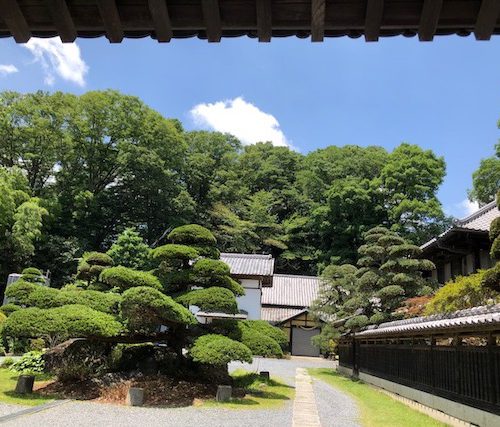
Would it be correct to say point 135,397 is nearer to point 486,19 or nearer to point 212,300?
point 212,300

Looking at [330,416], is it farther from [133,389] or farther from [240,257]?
[240,257]

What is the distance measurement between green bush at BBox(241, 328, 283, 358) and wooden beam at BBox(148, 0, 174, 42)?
9819mm

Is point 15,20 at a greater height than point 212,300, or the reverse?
point 15,20

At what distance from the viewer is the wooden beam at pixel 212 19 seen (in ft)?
8.52

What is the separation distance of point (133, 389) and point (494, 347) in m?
7.31

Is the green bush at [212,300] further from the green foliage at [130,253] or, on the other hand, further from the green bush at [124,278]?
the green foliage at [130,253]

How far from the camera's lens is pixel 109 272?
11.2 m

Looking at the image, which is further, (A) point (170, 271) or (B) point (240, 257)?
(B) point (240, 257)

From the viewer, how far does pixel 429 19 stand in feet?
8.52

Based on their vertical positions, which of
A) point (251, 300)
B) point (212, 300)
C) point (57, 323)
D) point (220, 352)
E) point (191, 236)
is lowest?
point (220, 352)

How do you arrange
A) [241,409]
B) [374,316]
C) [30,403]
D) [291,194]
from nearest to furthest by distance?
1. [30,403]
2. [241,409]
3. [374,316]
4. [291,194]

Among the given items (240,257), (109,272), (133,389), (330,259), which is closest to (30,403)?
(133,389)

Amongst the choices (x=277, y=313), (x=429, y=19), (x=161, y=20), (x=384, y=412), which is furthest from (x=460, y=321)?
(x=277, y=313)

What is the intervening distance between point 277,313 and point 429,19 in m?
34.4
